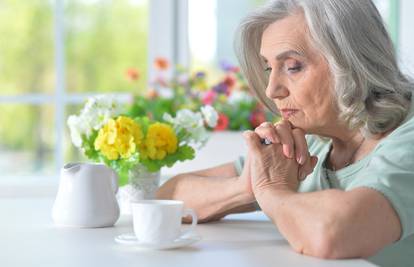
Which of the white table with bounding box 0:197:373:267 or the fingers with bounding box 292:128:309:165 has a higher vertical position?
the fingers with bounding box 292:128:309:165

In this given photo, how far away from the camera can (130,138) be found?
1.83m

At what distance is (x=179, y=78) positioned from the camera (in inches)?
149

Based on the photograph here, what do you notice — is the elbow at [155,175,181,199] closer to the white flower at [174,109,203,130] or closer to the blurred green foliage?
the white flower at [174,109,203,130]

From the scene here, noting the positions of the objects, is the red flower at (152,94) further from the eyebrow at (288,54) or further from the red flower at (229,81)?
the eyebrow at (288,54)

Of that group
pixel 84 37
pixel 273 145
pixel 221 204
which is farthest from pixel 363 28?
pixel 84 37

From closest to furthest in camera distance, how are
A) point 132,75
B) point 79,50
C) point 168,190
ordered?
point 168,190, point 132,75, point 79,50

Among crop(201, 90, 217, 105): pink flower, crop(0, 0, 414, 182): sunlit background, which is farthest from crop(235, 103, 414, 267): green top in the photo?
crop(0, 0, 414, 182): sunlit background

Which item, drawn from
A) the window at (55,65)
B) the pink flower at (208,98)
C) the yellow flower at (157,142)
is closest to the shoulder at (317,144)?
the yellow flower at (157,142)

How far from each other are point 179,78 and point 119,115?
6.09ft

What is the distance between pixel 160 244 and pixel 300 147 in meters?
0.41

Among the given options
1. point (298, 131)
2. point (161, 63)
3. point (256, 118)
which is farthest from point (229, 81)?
point (298, 131)

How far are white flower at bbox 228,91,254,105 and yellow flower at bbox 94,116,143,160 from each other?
1880mm

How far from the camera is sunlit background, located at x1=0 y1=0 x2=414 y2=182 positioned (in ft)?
12.7

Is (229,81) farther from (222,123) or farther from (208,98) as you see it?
(222,123)
